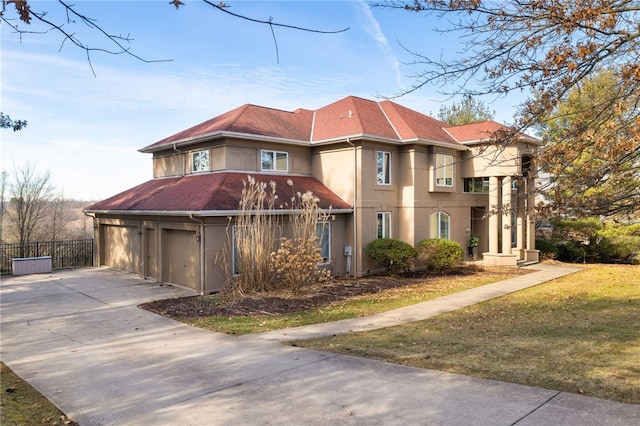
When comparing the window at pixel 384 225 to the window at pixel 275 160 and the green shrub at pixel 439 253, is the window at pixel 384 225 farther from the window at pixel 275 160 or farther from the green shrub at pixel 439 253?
the window at pixel 275 160

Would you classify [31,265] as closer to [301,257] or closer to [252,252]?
[252,252]

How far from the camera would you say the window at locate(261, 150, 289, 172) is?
17.9 m

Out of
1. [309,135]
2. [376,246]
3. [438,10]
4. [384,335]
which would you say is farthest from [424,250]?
[438,10]

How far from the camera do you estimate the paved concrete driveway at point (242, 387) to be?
4805mm

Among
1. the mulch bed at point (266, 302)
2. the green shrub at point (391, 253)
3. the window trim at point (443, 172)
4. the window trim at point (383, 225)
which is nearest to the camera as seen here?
the mulch bed at point (266, 302)

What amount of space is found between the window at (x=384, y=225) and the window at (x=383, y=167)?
1.35 metres

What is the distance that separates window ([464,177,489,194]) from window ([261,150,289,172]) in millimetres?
9601

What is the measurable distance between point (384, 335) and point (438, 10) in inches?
232

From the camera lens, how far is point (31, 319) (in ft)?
35.8

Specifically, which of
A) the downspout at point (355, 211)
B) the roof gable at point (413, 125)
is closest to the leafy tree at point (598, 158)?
the downspout at point (355, 211)

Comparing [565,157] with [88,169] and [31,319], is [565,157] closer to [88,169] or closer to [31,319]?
[31,319]

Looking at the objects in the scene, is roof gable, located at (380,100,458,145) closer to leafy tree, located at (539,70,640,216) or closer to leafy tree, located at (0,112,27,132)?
leafy tree, located at (539,70,640,216)

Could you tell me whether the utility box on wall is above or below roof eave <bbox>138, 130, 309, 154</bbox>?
below

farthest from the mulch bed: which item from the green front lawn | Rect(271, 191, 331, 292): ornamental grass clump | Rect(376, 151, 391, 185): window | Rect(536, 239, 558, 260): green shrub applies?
Rect(536, 239, 558, 260): green shrub
